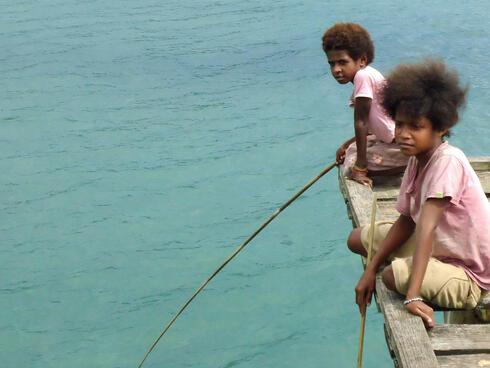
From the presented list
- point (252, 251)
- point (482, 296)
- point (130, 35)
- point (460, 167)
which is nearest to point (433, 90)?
point (460, 167)

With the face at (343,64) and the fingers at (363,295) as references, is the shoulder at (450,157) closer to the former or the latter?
the fingers at (363,295)

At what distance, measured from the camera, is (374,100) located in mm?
3096

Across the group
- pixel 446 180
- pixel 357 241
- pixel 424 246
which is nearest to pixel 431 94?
pixel 446 180

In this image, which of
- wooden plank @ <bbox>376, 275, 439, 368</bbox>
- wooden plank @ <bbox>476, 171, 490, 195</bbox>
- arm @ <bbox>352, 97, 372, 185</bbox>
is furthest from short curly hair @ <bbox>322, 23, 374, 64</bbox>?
wooden plank @ <bbox>376, 275, 439, 368</bbox>

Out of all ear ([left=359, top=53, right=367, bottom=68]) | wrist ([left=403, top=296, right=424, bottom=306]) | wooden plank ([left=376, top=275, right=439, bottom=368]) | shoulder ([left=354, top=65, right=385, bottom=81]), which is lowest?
wooden plank ([left=376, top=275, right=439, bottom=368])

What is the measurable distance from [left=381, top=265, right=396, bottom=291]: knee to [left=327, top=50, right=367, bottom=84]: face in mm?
1158

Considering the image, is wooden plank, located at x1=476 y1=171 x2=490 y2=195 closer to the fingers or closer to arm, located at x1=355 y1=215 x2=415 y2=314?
arm, located at x1=355 y1=215 x2=415 y2=314

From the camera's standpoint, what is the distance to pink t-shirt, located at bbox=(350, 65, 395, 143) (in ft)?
10.0

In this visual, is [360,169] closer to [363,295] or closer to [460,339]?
[363,295]

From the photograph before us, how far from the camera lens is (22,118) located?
25.4 feet

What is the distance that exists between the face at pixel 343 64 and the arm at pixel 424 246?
1.18m

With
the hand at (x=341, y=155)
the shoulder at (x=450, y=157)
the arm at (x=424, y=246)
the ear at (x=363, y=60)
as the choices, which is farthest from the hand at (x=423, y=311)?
the ear at (x=363, y=60)

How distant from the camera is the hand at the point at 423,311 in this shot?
212cm

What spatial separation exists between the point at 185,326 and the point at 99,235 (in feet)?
4.39
